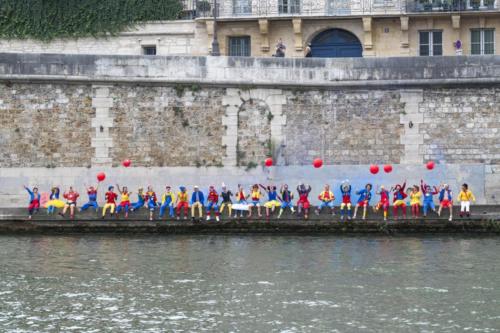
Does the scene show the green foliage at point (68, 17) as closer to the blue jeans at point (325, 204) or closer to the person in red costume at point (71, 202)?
the person in red costume at point (71, 202)

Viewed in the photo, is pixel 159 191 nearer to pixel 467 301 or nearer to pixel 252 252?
pixel 252 252

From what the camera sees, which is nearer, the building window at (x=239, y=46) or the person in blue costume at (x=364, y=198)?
the person in blue costume at (x=364, y=198)

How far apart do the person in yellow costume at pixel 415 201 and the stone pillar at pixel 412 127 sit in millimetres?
2088

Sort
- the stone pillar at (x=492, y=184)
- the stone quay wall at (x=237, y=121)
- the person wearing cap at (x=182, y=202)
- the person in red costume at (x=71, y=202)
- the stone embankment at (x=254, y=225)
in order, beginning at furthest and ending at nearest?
1. the stone quay wall at (x=237, y=121)
2. the stone pillar at (x=492, y=184)
3. the person in red costume at (x=71, y=202)
4. the person wearing cap at (x=182, y=202)
5. the stone embankment at (x=254, y=225)

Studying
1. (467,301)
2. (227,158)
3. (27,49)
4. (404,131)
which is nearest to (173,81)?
(227,158)

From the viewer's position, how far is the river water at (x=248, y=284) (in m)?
23.3

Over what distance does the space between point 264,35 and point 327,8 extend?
6.61ft

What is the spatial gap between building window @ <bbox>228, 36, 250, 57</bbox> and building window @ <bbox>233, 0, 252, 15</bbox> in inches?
30.7

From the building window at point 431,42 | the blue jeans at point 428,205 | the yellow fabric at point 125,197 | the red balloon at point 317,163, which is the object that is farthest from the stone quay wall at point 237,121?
the building window at point 431,42

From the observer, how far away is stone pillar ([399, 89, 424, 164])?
35.7 m

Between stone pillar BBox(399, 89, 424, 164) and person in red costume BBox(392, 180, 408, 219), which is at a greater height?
stone pillar BBox(399, 89, 424, 164)

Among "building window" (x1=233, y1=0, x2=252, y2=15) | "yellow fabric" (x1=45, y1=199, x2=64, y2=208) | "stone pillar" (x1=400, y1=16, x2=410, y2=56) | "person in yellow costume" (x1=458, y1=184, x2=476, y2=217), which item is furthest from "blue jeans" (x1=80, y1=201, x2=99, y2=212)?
"stone pillar" (x1=400, y1=16, x2=410, y2=56)

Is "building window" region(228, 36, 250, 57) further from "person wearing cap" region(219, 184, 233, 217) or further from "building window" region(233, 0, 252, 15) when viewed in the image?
"person wearing cap" region(219, 184, 233, 217)

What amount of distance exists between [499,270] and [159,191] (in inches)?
431
